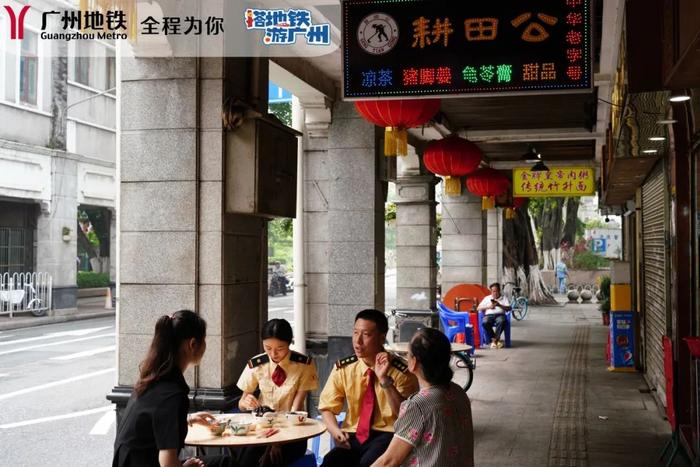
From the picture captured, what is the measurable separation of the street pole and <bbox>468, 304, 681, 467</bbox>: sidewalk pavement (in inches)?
92.9

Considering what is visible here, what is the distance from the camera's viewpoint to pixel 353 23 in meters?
4.83

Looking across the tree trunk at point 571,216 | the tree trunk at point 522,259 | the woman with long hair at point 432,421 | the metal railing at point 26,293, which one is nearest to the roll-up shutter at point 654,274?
the woman with long hair at point 432,421

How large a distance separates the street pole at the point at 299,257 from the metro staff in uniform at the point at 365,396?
480 centimetres

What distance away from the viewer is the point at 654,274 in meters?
9.49

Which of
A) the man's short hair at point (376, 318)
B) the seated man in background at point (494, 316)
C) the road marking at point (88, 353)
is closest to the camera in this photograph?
the man's short hair at point (376, 318)

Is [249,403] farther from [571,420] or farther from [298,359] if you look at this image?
[571,420]

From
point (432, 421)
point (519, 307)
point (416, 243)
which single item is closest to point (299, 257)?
point (416, 243)

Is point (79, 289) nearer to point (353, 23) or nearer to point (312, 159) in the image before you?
point (312, 159)

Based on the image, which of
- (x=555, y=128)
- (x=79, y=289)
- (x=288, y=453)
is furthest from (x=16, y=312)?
(x=288, y=453)

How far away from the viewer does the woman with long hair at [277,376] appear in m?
4.92

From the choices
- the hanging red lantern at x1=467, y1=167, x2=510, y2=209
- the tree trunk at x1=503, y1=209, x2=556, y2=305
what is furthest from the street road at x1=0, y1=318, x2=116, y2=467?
the tree trunk at x1=503, y1=209, x2=556, y2=305

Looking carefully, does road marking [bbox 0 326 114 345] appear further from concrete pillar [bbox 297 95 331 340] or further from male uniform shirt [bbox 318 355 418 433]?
male uniform shirt [bbox 318 355 418 433]

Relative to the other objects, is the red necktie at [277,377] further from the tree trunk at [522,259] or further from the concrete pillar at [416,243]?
the tree trunk at [522,259]

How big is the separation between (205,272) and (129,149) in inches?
42.9
